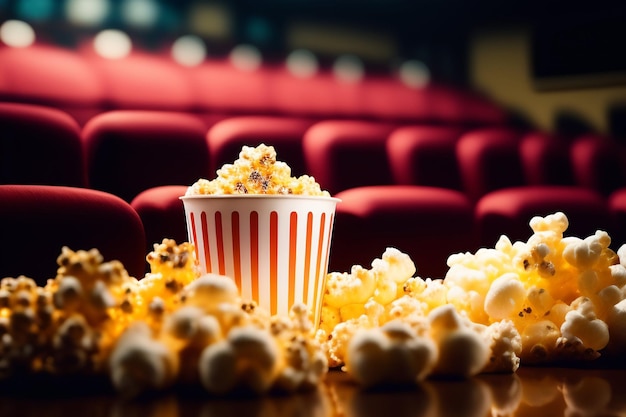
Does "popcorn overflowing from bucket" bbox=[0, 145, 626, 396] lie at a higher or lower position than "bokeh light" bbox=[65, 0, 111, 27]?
lower

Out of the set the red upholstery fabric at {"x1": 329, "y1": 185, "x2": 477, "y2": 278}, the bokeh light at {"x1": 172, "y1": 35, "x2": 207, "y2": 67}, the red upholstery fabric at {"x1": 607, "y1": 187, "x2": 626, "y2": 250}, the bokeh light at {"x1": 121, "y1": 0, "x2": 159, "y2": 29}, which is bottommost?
the red upholstery fabric at {"x1": 607, "y1": 187, "x2": 626, "y2": 250}

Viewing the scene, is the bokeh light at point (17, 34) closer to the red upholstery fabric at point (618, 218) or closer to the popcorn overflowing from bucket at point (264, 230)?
the popcorn overflowing from bucket at point (264, 230)

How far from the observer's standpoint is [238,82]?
1.63m

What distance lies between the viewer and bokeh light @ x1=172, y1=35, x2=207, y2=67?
1615mm

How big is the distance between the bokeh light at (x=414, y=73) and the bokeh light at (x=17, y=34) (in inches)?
36.2

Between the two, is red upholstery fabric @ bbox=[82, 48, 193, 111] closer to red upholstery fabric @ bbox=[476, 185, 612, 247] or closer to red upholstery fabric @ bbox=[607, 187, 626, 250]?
red upholstery fabric @ bbox=[476, 185, 612, 247]

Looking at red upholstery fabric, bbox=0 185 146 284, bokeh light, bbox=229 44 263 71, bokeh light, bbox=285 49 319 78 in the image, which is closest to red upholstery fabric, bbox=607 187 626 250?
bokeh light, bbox=285 49 319 78

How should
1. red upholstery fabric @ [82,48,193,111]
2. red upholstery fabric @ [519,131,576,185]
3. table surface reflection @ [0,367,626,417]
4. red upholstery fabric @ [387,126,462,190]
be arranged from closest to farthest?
table surface reflection @ [0,367,626,417] < red upholstery fabric @ [82,48,193,111] < red upholstery fabric @ [387,126,462,190] < red upholstery fabric @ [519,131,576,185]

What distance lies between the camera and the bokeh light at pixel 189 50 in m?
1.62

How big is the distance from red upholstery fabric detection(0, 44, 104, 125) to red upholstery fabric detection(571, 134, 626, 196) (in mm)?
1261

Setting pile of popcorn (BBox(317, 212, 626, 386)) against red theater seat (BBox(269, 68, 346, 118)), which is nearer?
pile of popcorn (BBox(317, 212, 626, 386))

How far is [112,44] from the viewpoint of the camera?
155 centimetres

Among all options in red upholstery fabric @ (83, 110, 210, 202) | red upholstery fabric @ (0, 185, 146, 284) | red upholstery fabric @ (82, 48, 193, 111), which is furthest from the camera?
red upholstery fabric @ (82, 48, 193, 111)

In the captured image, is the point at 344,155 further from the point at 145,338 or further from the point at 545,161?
the point at 145,338
